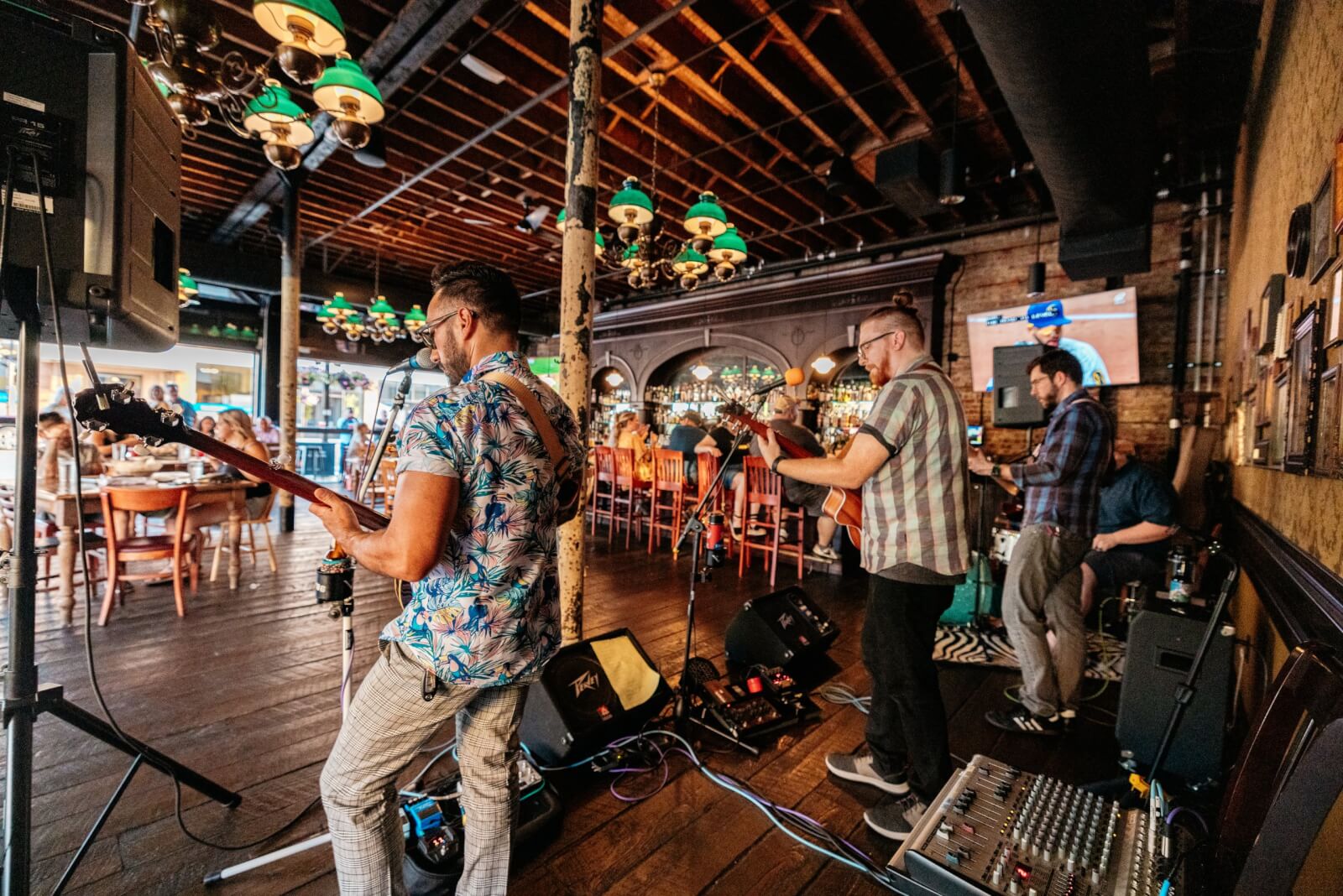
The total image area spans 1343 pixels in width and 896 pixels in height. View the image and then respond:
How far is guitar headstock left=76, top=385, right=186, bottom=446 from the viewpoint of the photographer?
4.04ft

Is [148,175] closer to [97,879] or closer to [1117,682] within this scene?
[97,879]

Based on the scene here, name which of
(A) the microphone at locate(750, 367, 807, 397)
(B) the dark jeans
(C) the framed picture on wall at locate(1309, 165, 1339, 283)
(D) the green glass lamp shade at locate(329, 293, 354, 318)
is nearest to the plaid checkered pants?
(B) the dark jeans

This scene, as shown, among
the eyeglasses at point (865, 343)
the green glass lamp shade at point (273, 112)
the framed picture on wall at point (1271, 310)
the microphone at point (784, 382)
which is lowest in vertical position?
the microphone at point (784, 382)

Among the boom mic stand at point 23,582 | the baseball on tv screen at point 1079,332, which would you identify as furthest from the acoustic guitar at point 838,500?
the baseball on tv screen at point 1079,332

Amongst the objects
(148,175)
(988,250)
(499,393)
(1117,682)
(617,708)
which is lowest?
(1117,682)

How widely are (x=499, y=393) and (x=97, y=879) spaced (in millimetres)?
2011

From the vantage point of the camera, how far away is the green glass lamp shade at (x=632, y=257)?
5.61 m

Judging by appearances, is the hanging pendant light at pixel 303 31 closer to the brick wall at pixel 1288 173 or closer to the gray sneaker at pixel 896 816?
the brick wall at pixel 1288 173

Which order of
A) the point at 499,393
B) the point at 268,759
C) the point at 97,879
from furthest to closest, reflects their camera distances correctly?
1. the point at 268,759
2. the point at 97,879
3. the point at 499,393

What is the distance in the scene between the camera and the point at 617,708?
2.39 m

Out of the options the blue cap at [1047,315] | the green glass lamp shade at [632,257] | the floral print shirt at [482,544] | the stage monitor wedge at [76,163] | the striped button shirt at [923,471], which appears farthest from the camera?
the blue cap at [1047,315]

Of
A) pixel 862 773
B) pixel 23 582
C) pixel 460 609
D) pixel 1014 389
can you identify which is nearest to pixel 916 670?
pixel 862 773

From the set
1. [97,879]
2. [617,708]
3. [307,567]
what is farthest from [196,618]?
[617,708]

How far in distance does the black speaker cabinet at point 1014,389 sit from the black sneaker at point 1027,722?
11.9 ft
